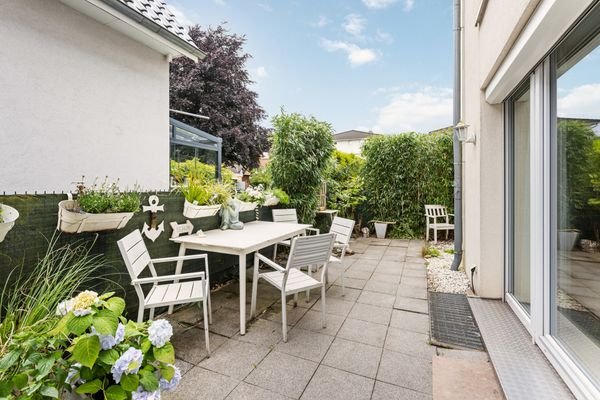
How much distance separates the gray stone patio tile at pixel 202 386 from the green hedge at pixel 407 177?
6.69 meters

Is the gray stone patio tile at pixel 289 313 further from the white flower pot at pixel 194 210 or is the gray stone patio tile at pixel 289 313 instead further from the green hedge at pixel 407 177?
the green hedge at pixel 407 177

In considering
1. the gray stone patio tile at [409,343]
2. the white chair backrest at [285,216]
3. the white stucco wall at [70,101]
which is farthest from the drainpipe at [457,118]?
the white stucco wall at [70,101]

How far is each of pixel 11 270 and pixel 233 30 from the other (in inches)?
630

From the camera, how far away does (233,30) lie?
49.0ft

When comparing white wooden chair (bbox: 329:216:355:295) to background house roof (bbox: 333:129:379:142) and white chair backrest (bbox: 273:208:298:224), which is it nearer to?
white chair backrest (bbox: 273:208:298:224)

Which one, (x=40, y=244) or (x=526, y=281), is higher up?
(x=40, y=244)

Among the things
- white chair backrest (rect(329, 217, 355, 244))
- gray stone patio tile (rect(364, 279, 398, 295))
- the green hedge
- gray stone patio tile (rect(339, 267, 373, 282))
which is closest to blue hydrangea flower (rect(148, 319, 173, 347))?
white chair backrest (rect(329, 217, 355, 244))

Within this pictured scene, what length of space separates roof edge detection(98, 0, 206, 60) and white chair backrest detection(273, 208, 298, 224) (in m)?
2.85

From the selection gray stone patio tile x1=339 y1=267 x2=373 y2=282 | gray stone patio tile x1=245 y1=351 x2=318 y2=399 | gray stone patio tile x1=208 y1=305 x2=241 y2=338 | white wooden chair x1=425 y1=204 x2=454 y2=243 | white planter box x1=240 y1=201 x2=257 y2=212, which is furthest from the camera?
white wooden chair x1=425 y1=204 x2=454 y2=243

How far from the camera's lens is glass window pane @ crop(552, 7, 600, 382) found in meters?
1.65

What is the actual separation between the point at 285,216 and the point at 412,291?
2.36 metres

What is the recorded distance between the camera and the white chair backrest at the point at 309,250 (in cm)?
268

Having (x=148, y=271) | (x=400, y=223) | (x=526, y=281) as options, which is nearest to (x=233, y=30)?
(x=400, y=223)

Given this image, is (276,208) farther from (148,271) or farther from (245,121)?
(245,121)
